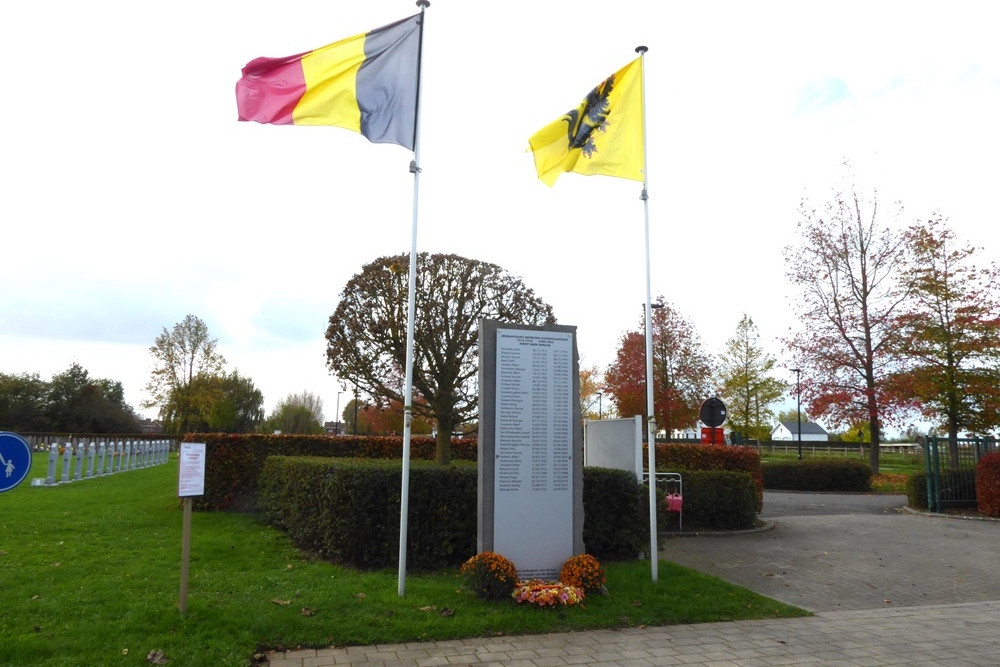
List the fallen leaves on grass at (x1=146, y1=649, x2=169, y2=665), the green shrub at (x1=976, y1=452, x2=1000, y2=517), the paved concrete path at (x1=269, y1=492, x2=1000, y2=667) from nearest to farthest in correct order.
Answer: the fallen leaves on grass at (x1=146, y1=649, x2=169, y2=665) < the paved concrete path at (x1=269, y1=492, x2=1000, y2=667) < the green shrub at (x1=976, y1=452, x2=1000, y2=517)

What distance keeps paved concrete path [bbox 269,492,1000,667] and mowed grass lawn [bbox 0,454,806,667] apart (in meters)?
0.29

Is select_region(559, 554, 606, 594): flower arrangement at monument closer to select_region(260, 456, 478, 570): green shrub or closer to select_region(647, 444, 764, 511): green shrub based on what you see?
select_region(260, 456, 478, 570): green shrub

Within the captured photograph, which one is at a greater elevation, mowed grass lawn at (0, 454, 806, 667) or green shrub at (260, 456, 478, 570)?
green shrub at (260, 456, 478, 570)

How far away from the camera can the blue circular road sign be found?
5.46m

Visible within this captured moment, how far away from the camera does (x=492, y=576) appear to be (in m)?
7.19

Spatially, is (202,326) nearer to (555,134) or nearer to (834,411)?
(834,411)

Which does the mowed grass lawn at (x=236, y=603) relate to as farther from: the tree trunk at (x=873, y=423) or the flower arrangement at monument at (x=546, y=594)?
the tree trunk at (x=873, y=423)

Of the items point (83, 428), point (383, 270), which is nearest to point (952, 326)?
point (383, 270)

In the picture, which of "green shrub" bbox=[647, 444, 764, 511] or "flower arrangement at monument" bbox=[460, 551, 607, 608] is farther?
"green shrub" bbox=[647, 444, 764, 511]

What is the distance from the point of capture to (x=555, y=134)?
8.91 m

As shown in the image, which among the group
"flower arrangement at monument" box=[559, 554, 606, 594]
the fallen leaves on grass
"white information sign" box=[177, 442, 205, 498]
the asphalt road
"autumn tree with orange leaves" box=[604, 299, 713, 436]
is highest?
"autumn tree with orange leaves" box=[604, 299, 713, 436]

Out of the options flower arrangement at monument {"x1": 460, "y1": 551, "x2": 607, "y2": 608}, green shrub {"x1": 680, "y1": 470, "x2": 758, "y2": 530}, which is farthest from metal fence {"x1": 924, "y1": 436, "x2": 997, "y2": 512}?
flower arrangement at monument {"x1": 460, "y1": 551, "x2": 607, "y2": 608}

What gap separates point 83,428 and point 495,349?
2332 inches

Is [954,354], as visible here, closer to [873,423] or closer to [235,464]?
[873,423]
